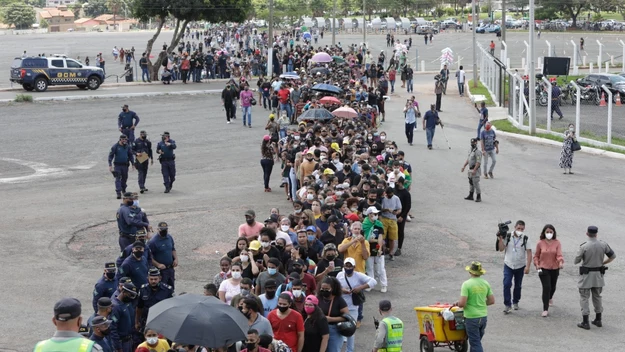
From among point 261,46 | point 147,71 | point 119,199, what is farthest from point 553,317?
point 261,46

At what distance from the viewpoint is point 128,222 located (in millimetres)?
16125

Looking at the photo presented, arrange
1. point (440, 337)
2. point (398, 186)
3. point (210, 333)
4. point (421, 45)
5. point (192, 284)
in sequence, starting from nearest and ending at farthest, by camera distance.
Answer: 1. point (210, 333)
2. point (440, 337)
3. point (192, 284)
4. point (398, 186)
5. point (421, 45)

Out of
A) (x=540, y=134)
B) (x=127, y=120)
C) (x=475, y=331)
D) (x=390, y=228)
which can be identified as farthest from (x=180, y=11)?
(x=475, y=331)

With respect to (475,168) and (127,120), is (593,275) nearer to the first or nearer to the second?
(475,168)

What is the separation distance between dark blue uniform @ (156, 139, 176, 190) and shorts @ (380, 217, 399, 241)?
7.67 meters

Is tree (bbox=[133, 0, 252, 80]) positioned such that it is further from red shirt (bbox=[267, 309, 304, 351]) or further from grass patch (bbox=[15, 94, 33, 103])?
red shirt (bbox=[267, 309, 304, 351])

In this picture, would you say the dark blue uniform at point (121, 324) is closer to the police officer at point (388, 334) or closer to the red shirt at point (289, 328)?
the red shirt at point (289, 328)

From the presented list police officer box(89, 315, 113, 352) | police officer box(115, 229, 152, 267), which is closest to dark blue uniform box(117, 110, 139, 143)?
police officer box(115, 229, 152, 267)

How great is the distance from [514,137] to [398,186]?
18193 mm

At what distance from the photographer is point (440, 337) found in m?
12.2

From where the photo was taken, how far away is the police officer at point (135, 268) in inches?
512

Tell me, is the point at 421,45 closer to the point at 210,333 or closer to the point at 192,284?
the point at 192,284

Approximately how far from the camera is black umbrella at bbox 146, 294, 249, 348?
29.8ft

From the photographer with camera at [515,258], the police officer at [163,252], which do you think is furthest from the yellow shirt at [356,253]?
the police officer at [163,252]
